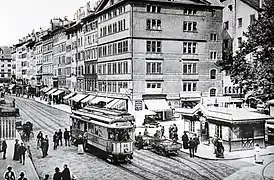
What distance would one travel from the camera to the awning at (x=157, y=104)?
6504mm


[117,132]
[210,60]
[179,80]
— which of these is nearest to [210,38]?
[210,60]

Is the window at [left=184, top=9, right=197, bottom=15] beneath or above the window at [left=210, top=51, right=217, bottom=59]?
above

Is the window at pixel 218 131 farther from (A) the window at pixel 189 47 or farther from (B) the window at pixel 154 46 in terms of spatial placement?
(B) the window at pixel 154 46

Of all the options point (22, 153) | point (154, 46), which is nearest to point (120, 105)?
point (154, 46)

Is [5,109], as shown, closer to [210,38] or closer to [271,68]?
[210,38]

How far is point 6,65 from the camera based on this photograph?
22.1 feet

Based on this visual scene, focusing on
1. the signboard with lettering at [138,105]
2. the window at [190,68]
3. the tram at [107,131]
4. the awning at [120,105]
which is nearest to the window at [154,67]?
the window at [190,68]

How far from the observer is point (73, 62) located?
297 inches

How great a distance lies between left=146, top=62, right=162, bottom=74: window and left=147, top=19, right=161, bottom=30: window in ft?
2.20

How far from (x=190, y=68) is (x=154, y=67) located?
0.74 metres

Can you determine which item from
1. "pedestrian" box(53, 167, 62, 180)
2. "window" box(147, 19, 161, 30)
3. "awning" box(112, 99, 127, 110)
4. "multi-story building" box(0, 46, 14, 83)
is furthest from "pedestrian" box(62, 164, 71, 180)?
"window" box(147, 19, 161, 30)

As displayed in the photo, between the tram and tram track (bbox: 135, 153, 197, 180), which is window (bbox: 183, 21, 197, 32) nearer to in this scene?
the tram

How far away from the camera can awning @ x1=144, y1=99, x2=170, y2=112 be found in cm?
650

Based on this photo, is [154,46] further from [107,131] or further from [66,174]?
[66,174]
